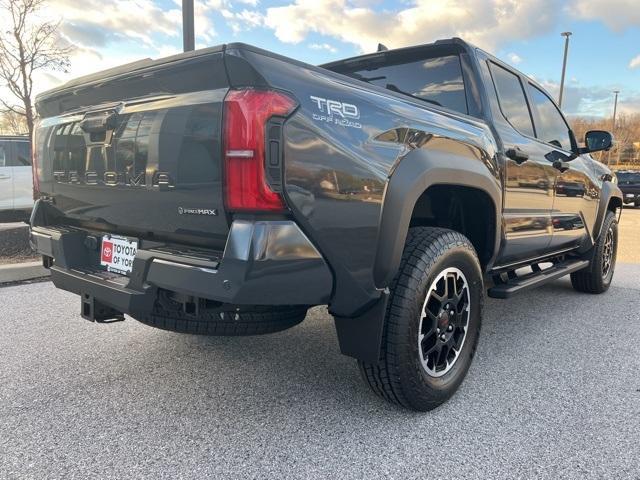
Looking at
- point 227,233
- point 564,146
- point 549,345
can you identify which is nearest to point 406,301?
point 227,233

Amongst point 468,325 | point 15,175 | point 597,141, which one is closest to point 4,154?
point 15,175

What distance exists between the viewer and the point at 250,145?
176 centimetres

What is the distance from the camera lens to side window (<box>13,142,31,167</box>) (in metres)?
8.34

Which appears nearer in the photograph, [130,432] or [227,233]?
[227,233]

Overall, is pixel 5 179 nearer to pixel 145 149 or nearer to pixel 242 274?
pixel 145 149

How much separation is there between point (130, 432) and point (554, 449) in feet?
6.24

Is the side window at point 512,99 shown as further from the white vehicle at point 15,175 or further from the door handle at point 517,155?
the white vehicle at point 15,175

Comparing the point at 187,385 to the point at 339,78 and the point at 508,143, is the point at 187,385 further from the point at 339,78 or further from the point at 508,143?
the point at 508,143

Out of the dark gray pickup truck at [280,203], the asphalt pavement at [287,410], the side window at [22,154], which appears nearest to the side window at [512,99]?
the dark gray pickup truck at [280,203]

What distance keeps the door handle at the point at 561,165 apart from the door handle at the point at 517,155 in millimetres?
603

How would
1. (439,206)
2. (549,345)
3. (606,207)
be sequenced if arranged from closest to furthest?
(439,206), (549,345), (606,207)

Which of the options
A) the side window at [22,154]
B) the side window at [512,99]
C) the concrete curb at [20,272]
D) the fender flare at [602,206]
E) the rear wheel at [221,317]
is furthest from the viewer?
the side window at [22,154]

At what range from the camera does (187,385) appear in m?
2.71

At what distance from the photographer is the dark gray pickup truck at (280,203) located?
5.90 ft
